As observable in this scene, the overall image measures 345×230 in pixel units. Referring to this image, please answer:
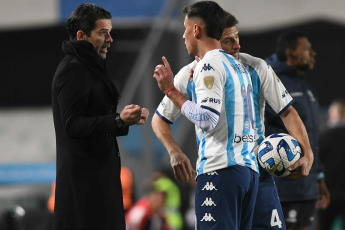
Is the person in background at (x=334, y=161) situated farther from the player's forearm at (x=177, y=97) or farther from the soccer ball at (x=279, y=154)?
the player's forearm at (x=177, y=97)

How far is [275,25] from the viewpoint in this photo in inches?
630

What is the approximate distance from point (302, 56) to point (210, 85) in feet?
7.81

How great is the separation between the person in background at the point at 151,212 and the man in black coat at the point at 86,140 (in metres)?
3.66

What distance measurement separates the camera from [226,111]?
420cm

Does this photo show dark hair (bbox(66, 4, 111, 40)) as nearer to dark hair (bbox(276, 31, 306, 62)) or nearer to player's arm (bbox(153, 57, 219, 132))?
player's arm (bbox(153, 57, 219, 132))

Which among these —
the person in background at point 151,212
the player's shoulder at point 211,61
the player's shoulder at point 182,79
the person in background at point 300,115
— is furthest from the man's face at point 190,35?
the person in background at point 151,212

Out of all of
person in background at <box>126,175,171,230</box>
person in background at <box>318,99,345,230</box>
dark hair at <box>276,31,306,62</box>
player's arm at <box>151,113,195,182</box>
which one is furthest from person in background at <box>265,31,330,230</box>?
person in background at <box>126,175,171,230</box>

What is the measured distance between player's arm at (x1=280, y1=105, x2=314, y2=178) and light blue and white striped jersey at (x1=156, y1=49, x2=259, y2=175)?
1.07 ft

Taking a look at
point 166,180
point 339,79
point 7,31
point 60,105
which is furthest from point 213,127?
point 7,31

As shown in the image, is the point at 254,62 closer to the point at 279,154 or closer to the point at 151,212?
the point at 279,154

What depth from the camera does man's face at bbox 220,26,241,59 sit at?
4.77 metres

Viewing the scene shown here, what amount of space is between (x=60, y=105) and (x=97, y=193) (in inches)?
21.6

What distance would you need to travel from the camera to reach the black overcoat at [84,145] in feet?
13.2

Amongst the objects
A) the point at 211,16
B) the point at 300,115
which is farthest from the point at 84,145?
the point at 300,115
